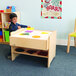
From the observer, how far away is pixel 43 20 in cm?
359

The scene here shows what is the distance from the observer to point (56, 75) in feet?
6.89

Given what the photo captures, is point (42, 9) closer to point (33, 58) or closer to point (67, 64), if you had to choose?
point (33, 58)

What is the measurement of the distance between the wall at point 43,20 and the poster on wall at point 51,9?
0.30 ft

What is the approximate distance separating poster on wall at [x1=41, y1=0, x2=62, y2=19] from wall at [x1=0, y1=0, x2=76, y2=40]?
9 cm

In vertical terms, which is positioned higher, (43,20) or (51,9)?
(51,9)

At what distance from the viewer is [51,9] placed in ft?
11.4

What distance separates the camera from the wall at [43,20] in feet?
11.1

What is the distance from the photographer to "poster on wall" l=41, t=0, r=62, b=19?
3404 millimetres

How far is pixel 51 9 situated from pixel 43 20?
37 centimetres

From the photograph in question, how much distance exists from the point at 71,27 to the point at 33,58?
1409 millimetres

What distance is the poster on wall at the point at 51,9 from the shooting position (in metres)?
3.40

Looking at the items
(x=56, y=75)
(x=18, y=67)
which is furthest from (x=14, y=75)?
(x=56, y=75)

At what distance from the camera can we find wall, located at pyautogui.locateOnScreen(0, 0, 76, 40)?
3.37m

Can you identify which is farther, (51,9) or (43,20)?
(43,20)
